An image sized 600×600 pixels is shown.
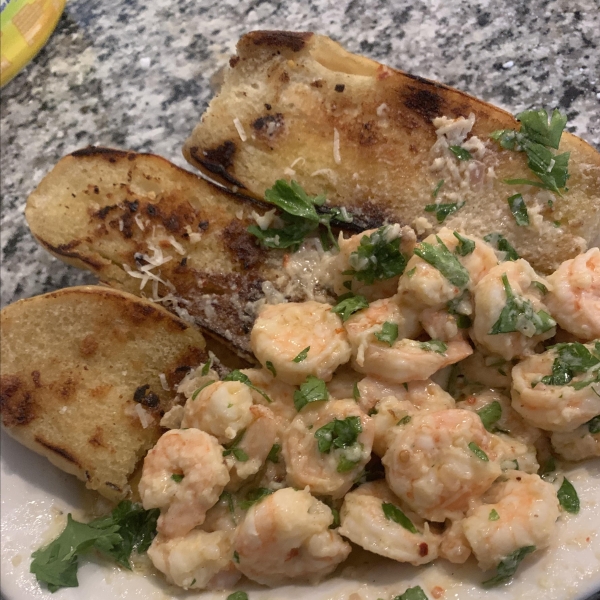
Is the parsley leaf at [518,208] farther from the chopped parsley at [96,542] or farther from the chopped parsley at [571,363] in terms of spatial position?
the chopped parsley at [96,542]

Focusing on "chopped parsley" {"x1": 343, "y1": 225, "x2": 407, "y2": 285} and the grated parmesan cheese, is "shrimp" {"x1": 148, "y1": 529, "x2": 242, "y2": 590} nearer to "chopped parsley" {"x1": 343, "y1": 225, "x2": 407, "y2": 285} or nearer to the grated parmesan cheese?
"chopped parsley" {"x1": 343, "y1": 225, "x2": 407, "y2": 285}

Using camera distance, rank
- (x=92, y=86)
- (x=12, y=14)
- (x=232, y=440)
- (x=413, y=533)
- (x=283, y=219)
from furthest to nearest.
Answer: (x=92, y=86) < (x=12, y=14) < (x=283, y=219) < (x=232, y=440) < (x=413, y=533)

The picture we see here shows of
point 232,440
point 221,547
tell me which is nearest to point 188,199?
point 232,440

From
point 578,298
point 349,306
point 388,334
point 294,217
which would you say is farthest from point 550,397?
point 294,217

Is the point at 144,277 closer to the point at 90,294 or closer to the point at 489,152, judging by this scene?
the point at 90,294

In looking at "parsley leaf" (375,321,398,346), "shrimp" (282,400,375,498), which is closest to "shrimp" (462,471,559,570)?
Result: "shrimp" (282,400,375,498)

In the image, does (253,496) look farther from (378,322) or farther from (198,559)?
(378,322)
